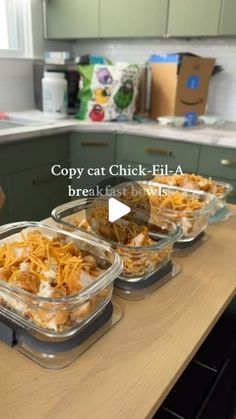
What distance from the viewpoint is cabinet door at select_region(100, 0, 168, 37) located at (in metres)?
2.13

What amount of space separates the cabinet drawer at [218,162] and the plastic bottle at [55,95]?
970 millimetres

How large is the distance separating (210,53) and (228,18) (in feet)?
1.32

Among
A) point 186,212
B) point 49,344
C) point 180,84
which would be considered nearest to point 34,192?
point 180,84

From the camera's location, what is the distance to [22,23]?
253 cm

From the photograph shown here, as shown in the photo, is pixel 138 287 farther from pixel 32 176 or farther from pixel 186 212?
pixel 32 176

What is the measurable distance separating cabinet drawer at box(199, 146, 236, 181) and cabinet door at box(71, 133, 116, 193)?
59cm

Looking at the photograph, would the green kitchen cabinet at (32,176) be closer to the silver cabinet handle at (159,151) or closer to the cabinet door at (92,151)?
the cabinet door at (92,151)

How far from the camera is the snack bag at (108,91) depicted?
7.04 ft

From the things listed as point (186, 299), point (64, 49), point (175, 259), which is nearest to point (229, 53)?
point (64, 49)

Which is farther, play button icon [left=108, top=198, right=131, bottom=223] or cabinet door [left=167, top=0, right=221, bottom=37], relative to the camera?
cabinet door [left=167, top=0, right=221, bottom=37]

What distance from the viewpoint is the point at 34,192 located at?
203 centimetres

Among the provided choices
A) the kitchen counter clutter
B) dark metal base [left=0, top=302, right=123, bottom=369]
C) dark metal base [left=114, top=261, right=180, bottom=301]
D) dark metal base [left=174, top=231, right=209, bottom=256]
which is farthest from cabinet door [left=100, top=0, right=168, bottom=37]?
dark metal base [left=0, top=302, right=123, bottom=369]

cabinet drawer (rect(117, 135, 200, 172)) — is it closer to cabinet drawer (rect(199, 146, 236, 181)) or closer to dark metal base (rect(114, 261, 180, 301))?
cabinet drawer (rect(199, 146, 236, 181))

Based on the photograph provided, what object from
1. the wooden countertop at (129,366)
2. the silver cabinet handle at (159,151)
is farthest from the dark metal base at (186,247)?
the silver cabinet handle at (159,151)
